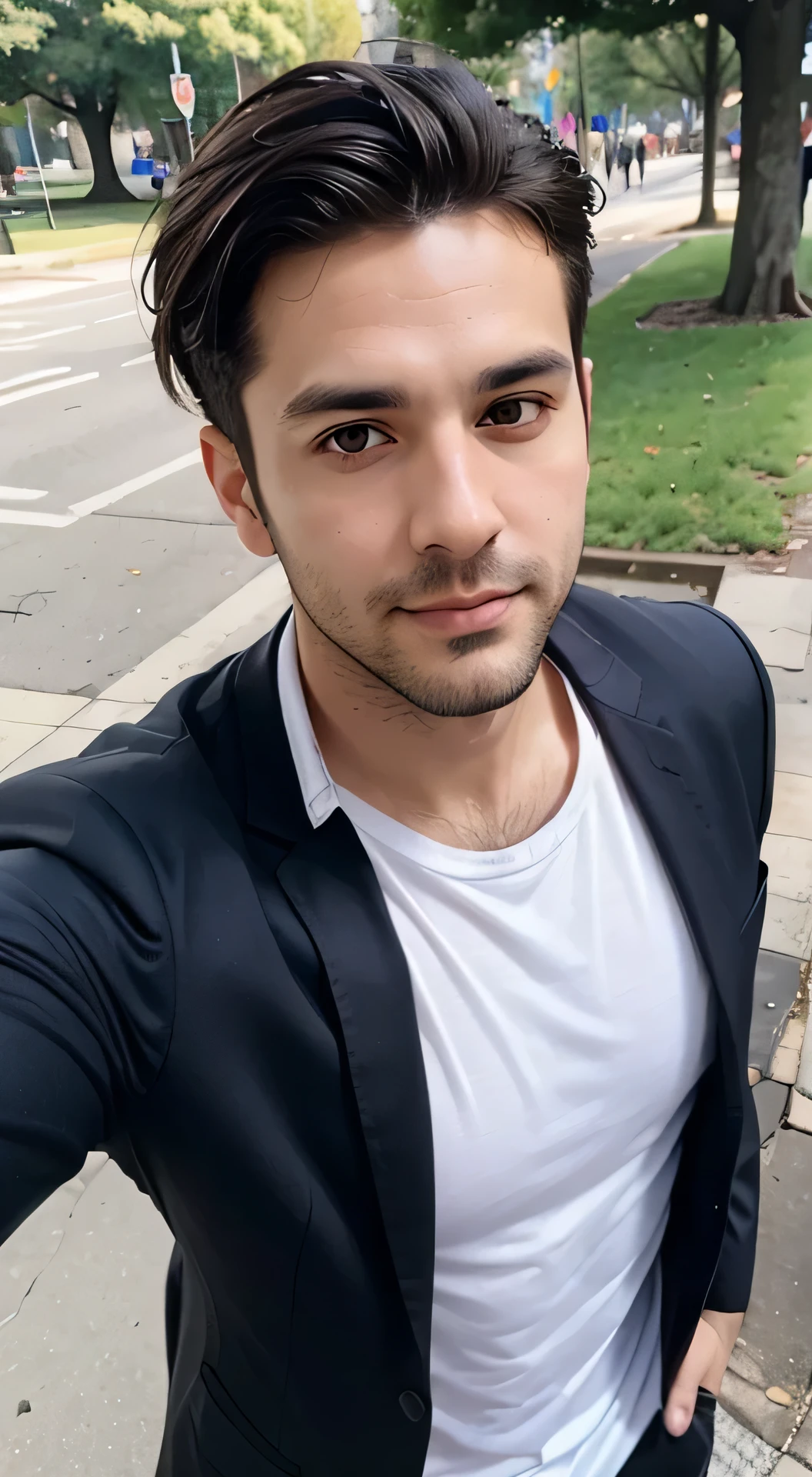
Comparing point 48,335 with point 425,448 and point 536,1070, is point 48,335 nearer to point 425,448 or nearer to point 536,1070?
point 425,448

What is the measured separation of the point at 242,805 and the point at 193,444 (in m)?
7.47

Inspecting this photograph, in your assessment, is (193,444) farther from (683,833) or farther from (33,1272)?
(683,833)

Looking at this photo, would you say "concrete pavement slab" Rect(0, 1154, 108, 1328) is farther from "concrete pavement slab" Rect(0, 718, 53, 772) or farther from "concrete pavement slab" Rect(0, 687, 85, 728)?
"concrete pavement slab" Rect(0, 687, 85, 728)

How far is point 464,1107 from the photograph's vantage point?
3.05 ft

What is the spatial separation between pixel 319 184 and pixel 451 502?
0.33 meters

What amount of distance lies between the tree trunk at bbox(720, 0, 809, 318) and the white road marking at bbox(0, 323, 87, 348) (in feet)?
19.1

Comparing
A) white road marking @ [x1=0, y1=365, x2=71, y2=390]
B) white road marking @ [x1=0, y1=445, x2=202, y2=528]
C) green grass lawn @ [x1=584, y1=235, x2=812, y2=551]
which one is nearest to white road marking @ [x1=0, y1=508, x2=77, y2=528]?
white road marking @ [x1=0, y1=445, x2=202, y2=528]

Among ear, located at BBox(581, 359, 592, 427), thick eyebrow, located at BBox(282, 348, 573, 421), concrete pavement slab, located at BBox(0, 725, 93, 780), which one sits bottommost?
concrete pavement slab, located at BBox(0, 725, 93, 780)

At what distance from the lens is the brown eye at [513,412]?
93cm

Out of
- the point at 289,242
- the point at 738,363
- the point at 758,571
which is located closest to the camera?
the point at 289,242

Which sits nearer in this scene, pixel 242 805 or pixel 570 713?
pixel 242 805

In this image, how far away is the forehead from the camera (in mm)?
863

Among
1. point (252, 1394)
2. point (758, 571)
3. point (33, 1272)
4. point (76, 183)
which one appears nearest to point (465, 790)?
point (252, 1394)

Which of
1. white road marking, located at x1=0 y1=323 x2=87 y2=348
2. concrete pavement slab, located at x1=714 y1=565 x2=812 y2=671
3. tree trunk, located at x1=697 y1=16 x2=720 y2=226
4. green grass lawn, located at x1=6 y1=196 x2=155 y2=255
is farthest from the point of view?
white road marking, located at x1=0 y1=323 x2=87 y2=348
